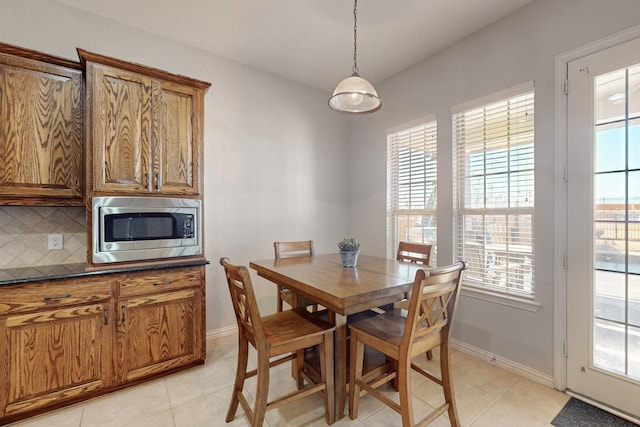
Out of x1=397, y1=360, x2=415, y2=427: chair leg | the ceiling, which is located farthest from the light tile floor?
the ceiling

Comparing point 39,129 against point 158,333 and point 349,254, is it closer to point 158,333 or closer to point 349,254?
point 158,333

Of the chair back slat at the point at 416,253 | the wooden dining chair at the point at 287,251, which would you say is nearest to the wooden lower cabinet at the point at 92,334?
the wooden dining chair at the point at 287,251

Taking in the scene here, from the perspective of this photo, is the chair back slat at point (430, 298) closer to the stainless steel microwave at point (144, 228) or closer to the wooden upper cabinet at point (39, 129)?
the stainless steel microwave at point (144, 228)

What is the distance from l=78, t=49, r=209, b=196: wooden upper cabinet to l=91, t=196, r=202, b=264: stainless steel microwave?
4.1 inches

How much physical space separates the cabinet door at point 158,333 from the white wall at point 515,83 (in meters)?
2.37

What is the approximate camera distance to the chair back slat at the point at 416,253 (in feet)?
8.24

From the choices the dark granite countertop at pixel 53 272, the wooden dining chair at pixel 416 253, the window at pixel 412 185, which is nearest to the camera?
the dark granite countertop at pixel 53 272

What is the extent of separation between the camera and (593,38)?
1906 mm

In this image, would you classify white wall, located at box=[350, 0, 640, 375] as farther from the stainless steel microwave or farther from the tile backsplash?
the tile backsplash

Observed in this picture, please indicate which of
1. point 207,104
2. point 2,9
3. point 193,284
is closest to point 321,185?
point 207,104

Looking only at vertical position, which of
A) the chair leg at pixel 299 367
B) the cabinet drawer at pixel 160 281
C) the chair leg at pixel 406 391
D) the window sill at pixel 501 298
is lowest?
the chair leg at pixel 299 367

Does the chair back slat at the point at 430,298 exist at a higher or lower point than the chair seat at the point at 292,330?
higher

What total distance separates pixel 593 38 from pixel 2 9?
420cm

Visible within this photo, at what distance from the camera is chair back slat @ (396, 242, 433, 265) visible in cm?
251
